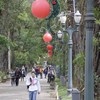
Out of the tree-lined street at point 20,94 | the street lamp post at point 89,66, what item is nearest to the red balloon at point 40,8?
the street lamp post at point 89,66

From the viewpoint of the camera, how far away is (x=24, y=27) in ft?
182

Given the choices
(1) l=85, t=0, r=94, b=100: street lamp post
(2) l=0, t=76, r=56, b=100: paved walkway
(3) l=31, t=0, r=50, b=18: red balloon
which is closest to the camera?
(1) l=85, t=0, r=94, b=100: street lamp post

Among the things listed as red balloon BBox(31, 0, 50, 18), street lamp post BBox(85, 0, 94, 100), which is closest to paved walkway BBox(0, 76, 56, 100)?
red balloon BBox(31, 0, 50, 18)

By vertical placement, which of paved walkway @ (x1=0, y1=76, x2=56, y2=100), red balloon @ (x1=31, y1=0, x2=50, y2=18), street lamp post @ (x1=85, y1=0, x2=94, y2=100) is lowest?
paved walkway @ (x1=0, y1=76, x2=56, y2=100)

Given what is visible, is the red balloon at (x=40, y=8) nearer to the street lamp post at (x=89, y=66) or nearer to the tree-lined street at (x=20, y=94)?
the street lamp post at (x=89, y=66)

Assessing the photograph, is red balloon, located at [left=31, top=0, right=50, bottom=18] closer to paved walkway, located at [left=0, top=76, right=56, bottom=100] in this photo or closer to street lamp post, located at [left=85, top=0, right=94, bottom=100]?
street lamp post, located at [left=85, top=0, right=94, bottom=100]

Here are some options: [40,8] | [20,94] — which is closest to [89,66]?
[40,8]

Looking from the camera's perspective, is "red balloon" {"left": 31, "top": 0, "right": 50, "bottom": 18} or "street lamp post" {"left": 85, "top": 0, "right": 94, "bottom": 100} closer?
"street lamp post" {"left": 85, "top": 0, "right": 94, "bottom": 100}

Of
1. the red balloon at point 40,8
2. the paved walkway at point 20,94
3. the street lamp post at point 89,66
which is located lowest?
the paved walkway at point 20,94

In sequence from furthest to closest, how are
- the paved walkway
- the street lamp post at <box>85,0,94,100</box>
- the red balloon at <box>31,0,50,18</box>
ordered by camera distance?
1. the paved walkway
2. the red balloon at <box>31,0,50,18</box>
3. the street lamp post at <box>85,0,94,100</box>

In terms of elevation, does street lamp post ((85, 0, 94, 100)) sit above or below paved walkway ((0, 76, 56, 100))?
above

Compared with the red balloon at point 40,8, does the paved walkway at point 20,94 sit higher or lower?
lower

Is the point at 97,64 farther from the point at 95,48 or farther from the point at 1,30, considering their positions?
the point at 1,30

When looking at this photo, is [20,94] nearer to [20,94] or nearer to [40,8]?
[20,94]
